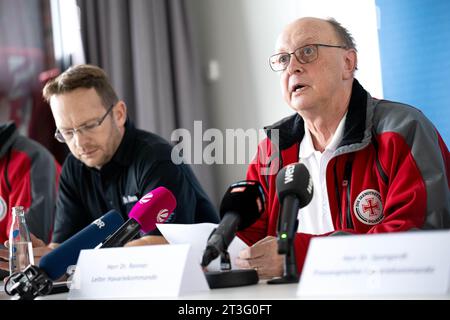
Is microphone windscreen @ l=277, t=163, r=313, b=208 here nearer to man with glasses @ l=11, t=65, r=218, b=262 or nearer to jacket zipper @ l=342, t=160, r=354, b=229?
jacket zipper @ l=342, t=160, r=354, b=229

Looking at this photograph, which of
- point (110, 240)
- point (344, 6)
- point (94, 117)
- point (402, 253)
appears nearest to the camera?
point (402, 253)

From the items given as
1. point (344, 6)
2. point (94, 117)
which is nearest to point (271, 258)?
point (94, 117)

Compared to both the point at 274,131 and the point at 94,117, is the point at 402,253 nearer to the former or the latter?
the point at 274,131

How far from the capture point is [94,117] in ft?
8.29

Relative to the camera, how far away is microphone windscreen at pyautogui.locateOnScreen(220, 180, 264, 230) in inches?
53.5

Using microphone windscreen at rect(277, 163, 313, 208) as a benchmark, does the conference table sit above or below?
below

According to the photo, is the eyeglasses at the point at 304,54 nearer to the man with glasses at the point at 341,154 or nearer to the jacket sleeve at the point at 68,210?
the man with glasses at the point at 341,154

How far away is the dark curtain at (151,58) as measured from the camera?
3.84 m

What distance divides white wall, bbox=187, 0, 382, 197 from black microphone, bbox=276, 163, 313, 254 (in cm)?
198

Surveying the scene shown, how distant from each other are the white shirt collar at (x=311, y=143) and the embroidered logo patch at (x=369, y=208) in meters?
0.22

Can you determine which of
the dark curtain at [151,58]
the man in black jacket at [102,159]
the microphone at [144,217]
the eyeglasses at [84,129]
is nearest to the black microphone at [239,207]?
the microphone at [144,217]

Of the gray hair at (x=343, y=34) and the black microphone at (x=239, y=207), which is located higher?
the gray hair at (x=343, y=34)

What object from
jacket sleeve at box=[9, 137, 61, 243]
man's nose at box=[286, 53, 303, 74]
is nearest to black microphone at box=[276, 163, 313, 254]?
man's nose at box=[286, 53, 303, 74]
